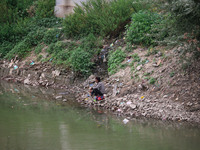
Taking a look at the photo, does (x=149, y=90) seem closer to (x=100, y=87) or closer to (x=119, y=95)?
(x=119, y=95)

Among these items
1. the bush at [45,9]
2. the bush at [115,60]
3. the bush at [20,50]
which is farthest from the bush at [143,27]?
the bush at [45,9]

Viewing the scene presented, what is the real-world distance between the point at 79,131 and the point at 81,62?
5823 mm

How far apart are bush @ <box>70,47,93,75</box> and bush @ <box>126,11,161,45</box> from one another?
2209 millimetres

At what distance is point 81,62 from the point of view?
12.4 metres

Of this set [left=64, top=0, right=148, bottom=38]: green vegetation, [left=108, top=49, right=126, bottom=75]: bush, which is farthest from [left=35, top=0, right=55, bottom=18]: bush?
[left=108, top=49, right=126, bottom=75]: bush

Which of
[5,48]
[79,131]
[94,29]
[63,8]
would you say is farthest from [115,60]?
[5,48]

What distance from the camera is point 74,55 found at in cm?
1246

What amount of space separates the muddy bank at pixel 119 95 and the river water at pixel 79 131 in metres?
0.44

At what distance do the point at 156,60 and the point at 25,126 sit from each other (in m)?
5.39

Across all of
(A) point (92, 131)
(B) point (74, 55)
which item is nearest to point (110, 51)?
(B) point (74, 55)

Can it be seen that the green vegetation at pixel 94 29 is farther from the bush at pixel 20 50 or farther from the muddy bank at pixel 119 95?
the muddy bank at pixel 119 95

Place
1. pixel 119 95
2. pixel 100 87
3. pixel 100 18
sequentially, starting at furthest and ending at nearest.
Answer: pixel 100 18
pixel 100 87
pixel 119 95

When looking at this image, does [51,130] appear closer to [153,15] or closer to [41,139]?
[41,139]

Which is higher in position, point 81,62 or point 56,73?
point 81,62
